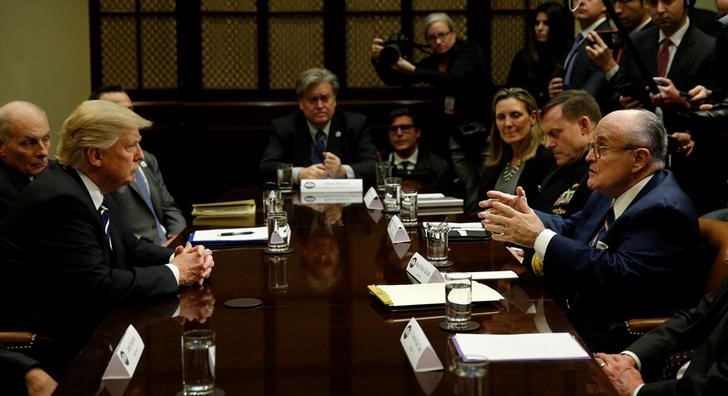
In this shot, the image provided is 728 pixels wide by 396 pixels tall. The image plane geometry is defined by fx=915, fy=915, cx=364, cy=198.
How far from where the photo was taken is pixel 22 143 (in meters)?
3.69

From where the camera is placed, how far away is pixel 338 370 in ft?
6.18

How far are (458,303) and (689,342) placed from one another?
30.0 inches

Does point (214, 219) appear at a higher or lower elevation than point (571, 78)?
lower

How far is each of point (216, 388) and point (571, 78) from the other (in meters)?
4.05

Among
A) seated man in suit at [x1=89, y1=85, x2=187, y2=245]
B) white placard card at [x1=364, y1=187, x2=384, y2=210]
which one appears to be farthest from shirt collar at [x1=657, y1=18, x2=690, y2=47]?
seated man in suit at [x1=89, y1=85, x2=187, y2=245]

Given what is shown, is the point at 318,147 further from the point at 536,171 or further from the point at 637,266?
the point at 637,266

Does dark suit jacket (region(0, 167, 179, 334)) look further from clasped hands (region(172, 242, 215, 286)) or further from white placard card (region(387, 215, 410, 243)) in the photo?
white placard card (region(387, 215, 410, 243))

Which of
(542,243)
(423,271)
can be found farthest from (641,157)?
(423,271)

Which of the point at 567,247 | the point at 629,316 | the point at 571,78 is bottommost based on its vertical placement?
the point at 629,316

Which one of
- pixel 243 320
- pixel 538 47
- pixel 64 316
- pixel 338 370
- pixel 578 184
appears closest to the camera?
pixel 338 370

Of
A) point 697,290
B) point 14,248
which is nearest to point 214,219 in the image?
point 14,248

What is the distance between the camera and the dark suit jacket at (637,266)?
2734 mm

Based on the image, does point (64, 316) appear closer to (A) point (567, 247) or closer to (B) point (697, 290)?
(A) point (567, 247)

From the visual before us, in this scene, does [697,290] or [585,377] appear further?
[697,290]
